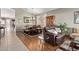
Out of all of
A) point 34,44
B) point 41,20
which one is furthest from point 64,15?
point 34,44

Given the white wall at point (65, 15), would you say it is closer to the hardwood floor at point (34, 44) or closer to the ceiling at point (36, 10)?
the ceiling at point (36, 10)

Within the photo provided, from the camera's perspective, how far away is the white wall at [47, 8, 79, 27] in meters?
2.49

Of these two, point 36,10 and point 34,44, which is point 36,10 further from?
point 34,44

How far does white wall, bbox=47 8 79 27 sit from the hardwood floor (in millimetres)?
341

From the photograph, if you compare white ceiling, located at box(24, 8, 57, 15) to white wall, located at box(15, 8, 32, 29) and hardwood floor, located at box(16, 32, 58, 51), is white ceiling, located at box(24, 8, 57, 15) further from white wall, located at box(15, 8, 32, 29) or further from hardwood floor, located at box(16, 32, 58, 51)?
hardwood floor, located at box(16, 32, 58, 51)

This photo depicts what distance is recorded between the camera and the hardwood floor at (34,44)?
2.50 m

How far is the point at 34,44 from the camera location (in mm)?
2502

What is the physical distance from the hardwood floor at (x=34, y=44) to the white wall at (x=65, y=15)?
0.34 meters

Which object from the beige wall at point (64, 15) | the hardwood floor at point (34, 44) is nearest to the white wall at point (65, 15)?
the beige wall at point (64, 15)

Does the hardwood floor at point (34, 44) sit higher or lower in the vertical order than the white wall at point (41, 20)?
lower
